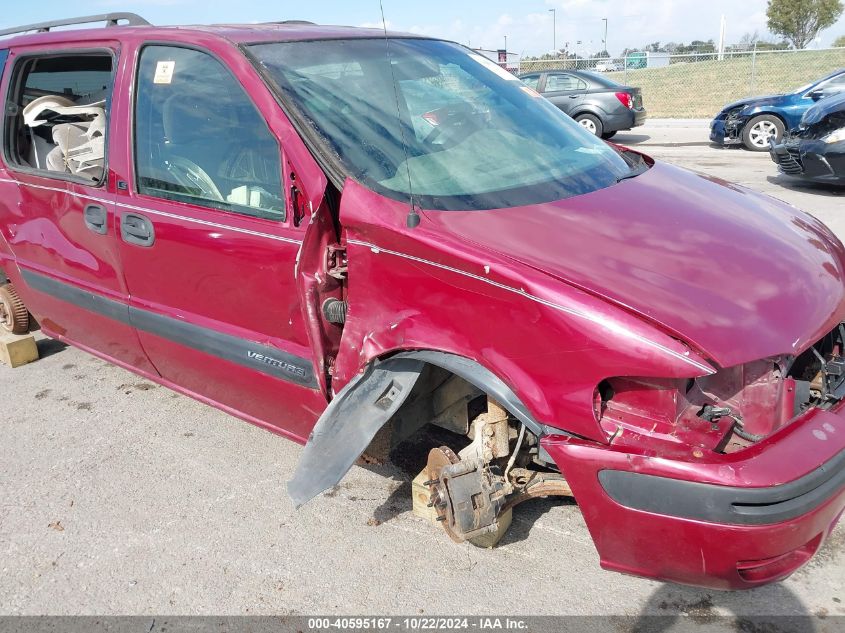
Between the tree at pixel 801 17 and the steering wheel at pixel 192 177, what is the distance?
4703 centimetres

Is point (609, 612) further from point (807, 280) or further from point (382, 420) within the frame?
point (807, 280)

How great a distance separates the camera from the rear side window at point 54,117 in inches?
151

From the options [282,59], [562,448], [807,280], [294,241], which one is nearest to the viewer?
[562,448]

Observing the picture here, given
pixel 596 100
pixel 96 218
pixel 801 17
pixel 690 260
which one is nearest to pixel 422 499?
pixel 690 260

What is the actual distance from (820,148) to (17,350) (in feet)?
26.2

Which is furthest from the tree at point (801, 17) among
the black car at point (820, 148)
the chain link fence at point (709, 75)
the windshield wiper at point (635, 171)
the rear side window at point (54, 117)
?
the rear side window at point (54, 117)

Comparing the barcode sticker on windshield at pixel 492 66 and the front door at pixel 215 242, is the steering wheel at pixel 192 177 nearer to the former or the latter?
the front door at pixel 215 242

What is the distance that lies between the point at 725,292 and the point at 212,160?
6.63 ft

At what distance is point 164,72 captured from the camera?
307cm

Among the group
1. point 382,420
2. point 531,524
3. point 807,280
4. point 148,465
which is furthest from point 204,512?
point 807,280

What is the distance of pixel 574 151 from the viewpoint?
3.08 m

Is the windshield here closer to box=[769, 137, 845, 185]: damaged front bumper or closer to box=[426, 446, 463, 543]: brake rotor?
box=[426, 446, 463, 543]: brake rotor

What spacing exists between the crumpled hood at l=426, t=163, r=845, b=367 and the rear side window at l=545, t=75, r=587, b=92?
40.5ft

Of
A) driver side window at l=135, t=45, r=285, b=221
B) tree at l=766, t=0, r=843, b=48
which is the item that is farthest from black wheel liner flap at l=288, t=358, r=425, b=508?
tree at l=766, t=0, r=843, b=48
